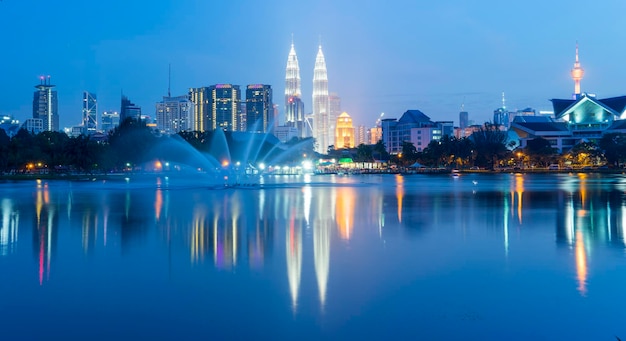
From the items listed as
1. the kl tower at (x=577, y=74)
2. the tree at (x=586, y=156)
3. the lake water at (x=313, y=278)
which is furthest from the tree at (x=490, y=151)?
the lake water at (x=313, y=278)

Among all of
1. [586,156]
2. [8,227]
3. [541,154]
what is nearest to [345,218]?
[8,227]

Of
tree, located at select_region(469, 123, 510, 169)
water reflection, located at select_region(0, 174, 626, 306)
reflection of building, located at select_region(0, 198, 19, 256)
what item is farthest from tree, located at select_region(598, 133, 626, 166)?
reflection of building, located at select_region(0, 198, 19, 256)

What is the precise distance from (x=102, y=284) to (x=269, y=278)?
131 inches

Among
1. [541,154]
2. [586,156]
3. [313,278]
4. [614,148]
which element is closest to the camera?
[313,278]

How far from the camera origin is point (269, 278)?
41.4 ft

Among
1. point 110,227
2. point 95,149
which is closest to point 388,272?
point 110,227

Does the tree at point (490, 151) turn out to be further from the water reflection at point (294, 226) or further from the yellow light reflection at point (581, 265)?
the yellow light reflection at point (581, 265)

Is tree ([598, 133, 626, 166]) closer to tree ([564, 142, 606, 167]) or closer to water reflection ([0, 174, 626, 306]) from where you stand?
tree ([564, 142, 606, 167])

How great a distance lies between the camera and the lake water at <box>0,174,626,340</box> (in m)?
9.31

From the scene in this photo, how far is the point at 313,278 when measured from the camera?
12.7 metres

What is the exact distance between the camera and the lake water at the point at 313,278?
9312 millimetres

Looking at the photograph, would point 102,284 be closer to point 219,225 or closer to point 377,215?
point 219,225

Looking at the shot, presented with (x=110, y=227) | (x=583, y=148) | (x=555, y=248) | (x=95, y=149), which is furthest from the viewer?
(x=583, y=148)

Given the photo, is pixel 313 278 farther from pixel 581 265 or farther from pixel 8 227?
pixel 8 227
